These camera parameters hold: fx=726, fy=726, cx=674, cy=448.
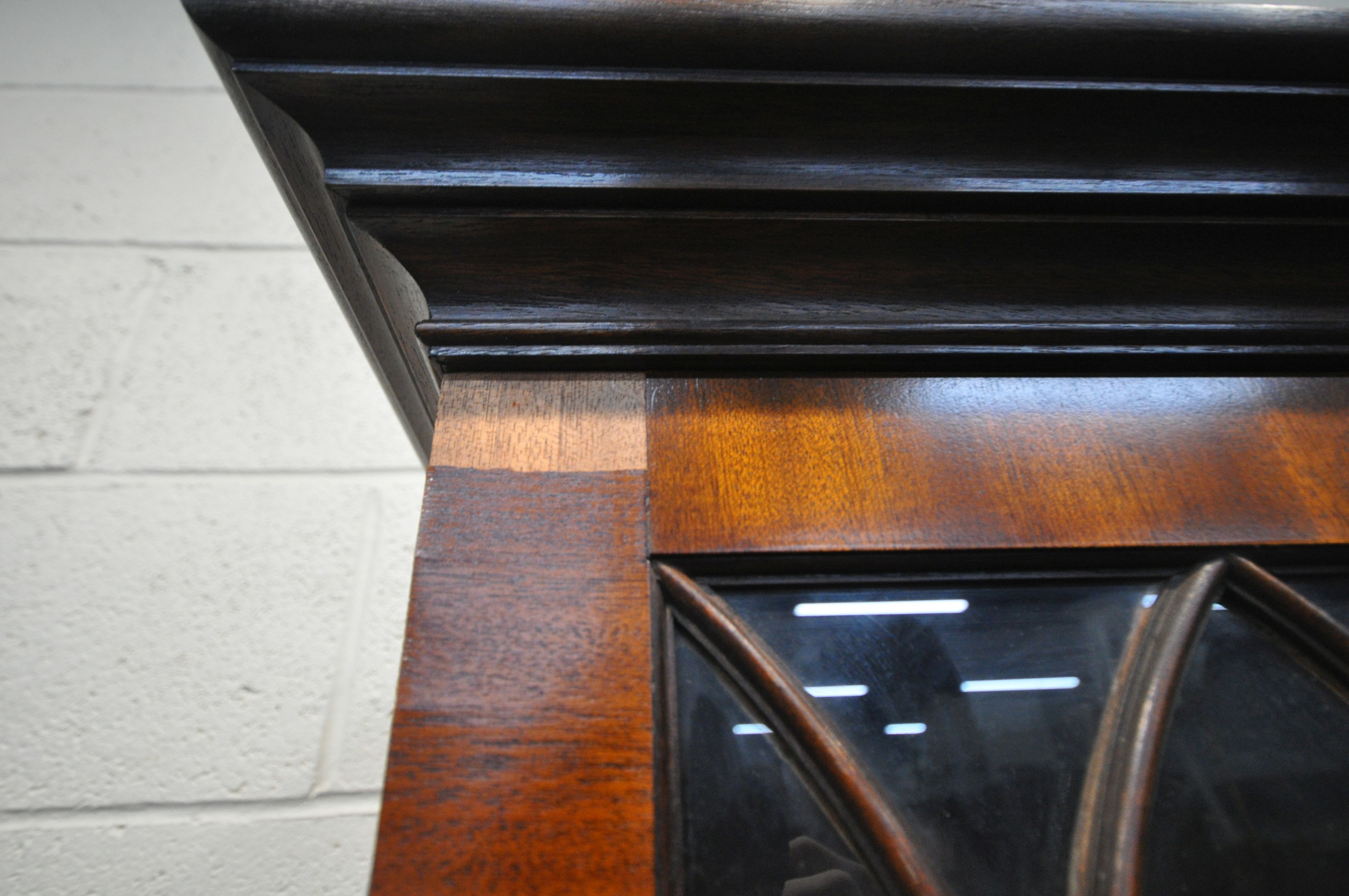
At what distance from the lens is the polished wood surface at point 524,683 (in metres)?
0.22

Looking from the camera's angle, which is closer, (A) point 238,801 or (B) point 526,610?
(B) point 526,610

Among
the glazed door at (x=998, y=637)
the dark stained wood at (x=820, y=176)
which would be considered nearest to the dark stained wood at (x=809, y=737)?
the glazed door at (x=998, y=637)

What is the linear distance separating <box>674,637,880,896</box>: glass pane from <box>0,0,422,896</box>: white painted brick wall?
1.84 ft

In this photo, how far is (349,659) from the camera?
735 millimetres

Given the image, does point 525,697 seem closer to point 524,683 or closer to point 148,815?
point 524,683

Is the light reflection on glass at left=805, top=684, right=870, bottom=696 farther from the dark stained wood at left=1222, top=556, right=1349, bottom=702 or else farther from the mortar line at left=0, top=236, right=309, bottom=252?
the mortar line at left=0, top=236, right=309, bottom=252

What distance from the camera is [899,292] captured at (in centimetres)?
32

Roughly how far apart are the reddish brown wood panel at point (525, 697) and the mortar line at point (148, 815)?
0.55 m

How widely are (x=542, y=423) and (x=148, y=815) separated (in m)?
0.62

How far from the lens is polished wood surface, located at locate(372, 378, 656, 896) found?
216mm

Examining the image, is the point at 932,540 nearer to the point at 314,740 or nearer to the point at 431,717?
the point at 431,717

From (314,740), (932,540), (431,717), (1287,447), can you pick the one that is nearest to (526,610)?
(431,717)

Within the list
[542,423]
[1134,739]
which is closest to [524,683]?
[542,423]

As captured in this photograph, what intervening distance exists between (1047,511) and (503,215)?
0.80 ft
